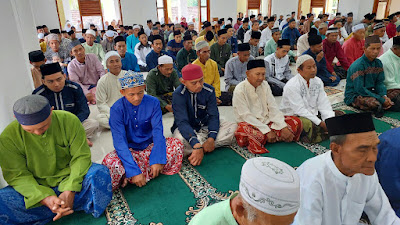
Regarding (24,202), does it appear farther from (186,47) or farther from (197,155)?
(186,47)

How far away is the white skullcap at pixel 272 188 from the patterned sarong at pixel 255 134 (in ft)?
6.50

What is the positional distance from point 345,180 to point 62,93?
2.68m

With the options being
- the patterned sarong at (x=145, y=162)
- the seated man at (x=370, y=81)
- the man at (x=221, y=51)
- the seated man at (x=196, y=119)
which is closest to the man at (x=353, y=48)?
the seated man at (x=370, y=81)

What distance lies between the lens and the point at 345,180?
4.68 feet

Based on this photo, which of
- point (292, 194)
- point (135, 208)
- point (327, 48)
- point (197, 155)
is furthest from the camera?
point (327, 48)

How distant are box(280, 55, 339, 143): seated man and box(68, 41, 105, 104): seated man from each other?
291cm

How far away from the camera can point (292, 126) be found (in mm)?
3023

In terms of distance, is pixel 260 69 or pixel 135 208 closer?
pixel 135 208

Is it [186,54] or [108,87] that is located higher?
[186,54]

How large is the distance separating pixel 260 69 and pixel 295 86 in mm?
459

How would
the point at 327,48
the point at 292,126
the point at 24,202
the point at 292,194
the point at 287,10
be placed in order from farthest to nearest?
the point at 287,10, the point at 327,48, the point at 292,126, the point at 24,202, the point at 292,194

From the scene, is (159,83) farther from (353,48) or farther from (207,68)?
(353,48)

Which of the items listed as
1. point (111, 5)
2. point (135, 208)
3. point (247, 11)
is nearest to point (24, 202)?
point (135, 208)

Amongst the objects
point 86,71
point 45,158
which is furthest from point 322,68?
point 45,158
